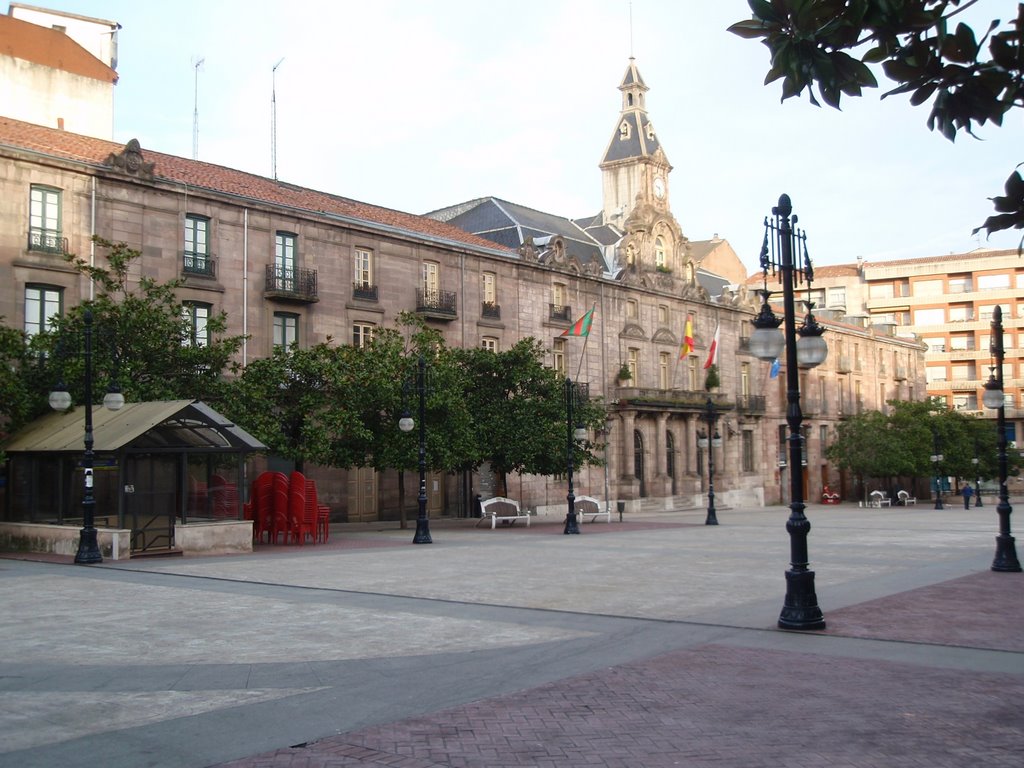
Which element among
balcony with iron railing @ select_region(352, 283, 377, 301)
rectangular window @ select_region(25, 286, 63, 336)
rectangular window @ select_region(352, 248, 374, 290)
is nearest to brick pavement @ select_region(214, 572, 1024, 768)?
rectangular window @ select_region(25, 286, 63, 336)

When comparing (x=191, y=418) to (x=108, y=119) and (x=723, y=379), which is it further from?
(x=723, y=379)

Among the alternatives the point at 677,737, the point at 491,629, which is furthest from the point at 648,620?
the point at 677,737

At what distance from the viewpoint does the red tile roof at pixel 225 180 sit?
109ft

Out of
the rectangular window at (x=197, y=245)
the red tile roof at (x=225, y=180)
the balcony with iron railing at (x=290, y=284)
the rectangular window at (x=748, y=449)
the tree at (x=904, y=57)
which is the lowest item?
the rectangular window at (x=748, y=449)

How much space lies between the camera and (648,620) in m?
12.9

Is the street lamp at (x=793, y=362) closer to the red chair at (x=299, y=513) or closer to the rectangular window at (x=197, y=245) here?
the red chair at (x=299, y=513)

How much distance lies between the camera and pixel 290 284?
37906 mm

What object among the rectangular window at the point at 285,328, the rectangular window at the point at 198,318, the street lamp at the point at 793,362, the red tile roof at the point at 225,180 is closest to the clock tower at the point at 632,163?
the red tile roof at the point at 225,180

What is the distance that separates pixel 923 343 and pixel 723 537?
6700 centimetres

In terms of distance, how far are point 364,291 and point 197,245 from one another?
24.1 ft

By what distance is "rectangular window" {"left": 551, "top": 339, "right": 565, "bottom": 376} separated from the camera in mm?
49656

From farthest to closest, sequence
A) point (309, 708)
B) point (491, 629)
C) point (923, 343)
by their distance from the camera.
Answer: point (923, 343), point (491, 629), point (309, 708)

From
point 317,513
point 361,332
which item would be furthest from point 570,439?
point 361,332

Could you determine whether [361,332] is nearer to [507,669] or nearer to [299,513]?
[299,513]
